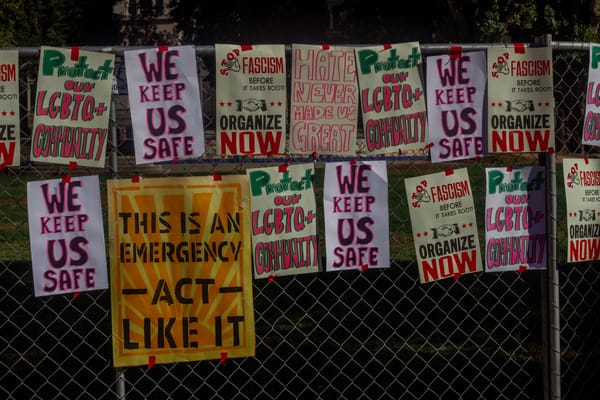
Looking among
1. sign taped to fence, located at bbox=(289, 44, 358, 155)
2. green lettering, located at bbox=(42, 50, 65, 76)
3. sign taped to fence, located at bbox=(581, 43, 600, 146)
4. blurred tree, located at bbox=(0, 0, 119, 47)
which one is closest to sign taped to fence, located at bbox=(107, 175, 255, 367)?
sign taped to fence, located at bbox=(289, 44, 358, 155)

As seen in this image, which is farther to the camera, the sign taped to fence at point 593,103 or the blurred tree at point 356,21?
the blurred tree at point 356,21

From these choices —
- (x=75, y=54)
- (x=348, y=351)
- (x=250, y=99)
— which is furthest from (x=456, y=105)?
(x=348, y=351)

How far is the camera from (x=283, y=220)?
14.7 ft

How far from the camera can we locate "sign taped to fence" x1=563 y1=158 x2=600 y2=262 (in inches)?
189

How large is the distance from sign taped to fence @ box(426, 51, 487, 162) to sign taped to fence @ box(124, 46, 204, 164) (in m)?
1.18

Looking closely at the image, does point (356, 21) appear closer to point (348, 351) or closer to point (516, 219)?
point (348, 351)

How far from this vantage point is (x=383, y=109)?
14.8 ft

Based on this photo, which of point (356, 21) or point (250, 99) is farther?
point (356, 21)

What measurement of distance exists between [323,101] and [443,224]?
2.95 ft

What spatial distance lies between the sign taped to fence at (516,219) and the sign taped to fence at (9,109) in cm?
→ 233

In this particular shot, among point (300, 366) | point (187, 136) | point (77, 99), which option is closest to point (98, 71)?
point (77, 99)

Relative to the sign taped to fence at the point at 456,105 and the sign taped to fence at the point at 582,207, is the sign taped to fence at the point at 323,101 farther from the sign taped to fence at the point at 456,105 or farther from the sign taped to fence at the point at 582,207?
the sign taped to fence at the point at 582,207

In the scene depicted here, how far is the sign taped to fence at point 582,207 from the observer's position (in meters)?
4.81

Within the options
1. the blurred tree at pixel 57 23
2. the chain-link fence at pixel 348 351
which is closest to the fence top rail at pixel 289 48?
the chain-link fence at pixel 348 351
